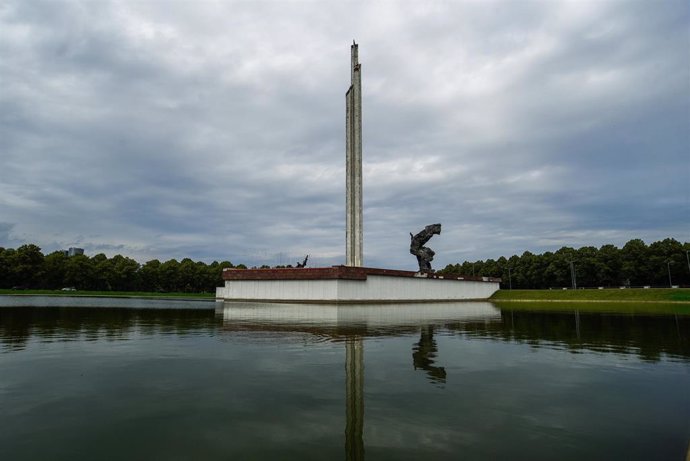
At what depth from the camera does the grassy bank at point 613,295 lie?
197 feet

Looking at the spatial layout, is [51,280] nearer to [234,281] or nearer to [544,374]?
[234,281]

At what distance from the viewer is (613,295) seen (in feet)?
217

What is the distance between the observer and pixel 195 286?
11569cm

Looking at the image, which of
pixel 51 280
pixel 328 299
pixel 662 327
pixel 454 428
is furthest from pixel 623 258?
pixel 51 280

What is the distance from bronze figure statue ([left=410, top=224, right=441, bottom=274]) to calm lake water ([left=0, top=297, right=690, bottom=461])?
182 feet

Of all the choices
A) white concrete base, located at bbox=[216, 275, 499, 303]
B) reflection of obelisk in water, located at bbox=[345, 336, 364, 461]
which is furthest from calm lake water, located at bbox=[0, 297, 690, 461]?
white concrete base, located at bbox=[216, 275, 499, 303]

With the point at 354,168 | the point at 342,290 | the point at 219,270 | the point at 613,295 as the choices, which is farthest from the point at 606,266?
the point at 219,270

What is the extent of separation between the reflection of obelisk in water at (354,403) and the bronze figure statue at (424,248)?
58246mm

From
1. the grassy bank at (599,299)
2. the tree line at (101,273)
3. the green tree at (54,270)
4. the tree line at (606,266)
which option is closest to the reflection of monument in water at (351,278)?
the grassy bank at (599,299)

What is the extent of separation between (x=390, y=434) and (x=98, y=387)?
702cm

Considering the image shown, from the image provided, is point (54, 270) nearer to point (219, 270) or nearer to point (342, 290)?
point (219, 270)

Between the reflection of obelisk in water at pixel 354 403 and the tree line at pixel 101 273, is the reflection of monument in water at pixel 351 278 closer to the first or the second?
the reflection of obelisk in water at pixel 354 403

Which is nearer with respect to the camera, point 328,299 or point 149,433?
point 149,433

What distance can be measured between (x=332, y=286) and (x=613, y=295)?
44692 mm
